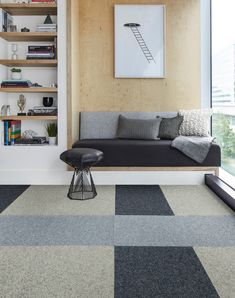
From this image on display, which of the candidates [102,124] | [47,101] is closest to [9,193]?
[47,101]

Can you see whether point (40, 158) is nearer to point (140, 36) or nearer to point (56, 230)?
point (56, 230)

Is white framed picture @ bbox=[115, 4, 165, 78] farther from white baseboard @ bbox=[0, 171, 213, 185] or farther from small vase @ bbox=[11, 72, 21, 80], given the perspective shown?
white baseboard @ bbox=[0, 171, 213, 185]

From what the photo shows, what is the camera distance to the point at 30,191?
3594 mm

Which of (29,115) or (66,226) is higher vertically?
(29,115)

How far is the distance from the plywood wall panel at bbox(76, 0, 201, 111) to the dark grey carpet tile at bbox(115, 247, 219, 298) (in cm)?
287

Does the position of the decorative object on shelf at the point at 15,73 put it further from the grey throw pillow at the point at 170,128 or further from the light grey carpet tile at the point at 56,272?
the light grey carpet tile at the point at 56,272

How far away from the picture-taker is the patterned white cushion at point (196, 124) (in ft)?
13.8

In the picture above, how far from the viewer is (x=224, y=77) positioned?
13.6ft

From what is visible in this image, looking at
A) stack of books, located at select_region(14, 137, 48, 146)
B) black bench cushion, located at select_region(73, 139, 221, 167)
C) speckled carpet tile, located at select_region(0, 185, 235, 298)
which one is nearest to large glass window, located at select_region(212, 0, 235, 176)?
black bench cushion, located at select_region(73, 139, 221, 167)

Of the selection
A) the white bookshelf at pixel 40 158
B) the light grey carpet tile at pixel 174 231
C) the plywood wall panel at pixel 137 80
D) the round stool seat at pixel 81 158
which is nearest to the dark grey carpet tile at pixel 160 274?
the light grey carpet tile at pixel 174 231

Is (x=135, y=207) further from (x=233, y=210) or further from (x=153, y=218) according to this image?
(x=233, y=210)

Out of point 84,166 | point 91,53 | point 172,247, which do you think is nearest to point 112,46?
point 91,53

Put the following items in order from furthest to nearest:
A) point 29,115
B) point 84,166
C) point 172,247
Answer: point 29,115 < point 84,166 < point 172,247

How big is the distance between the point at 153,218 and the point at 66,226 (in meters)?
0.69
